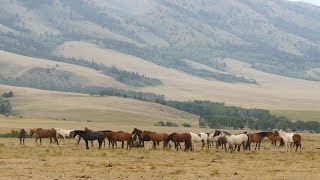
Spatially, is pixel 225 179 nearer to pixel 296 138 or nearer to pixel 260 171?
pixel 260 171

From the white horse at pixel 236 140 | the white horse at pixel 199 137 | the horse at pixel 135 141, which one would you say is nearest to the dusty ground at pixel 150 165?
the white horse at pixel 236 140

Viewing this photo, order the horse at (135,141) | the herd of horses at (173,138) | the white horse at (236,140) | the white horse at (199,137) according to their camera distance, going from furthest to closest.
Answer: the horse at (135,141)
the white horse at (199,137)
the herd of horses at (173,138)
the white horse at (236,140)

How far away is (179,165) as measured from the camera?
3844 centimetres

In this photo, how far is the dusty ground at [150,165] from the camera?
32.9 metres

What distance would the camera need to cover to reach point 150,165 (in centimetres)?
3769

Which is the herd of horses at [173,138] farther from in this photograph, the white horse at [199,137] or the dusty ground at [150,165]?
the dusty ground at [150,165]

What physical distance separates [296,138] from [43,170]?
2858cm

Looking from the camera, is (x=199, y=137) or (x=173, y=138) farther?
(x=199, y=137)

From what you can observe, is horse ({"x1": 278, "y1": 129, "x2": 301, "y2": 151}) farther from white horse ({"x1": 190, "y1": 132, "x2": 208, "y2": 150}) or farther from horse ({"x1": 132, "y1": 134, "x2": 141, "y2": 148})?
horse ({"x1": 132, "y1": 134, "x2": 141, "y2": 148})

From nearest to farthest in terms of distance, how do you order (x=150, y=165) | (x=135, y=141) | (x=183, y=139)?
(x=150, y=165) < (x=183, y=139) < (x=135, y=141)

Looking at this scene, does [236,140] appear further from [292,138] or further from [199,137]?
[292,138]

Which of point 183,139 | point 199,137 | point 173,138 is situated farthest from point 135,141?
point 199,137

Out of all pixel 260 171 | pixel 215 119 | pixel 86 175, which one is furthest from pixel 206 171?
pixel 215 119

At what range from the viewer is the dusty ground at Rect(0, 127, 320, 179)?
108 feet
